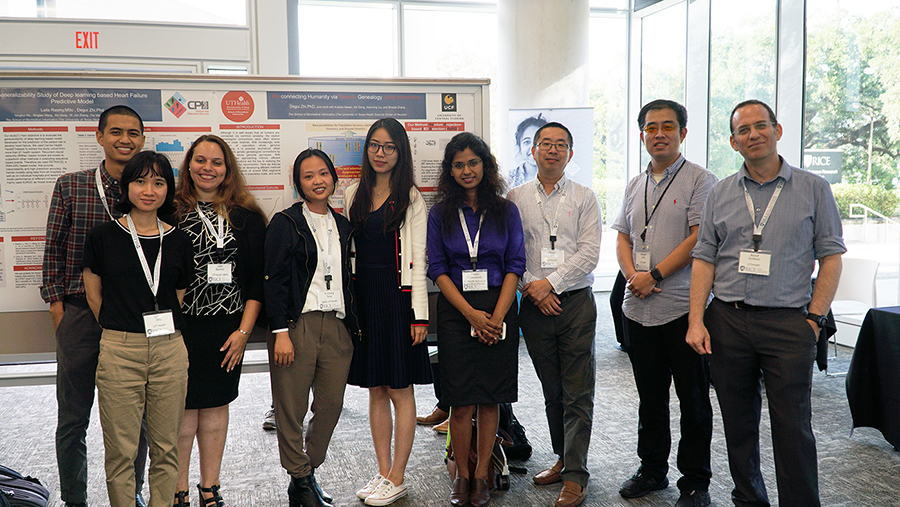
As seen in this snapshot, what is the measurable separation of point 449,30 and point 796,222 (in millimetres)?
6269

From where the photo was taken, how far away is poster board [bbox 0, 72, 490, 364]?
267 centimetres

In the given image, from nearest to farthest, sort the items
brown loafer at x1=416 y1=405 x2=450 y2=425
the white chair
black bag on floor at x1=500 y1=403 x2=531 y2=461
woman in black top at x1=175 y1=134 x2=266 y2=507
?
woman in black top at x1=175 y1=134 x2=266 y2=507, black bag on floor at x1=500 y1=403 x2=531 y2=461, brown loafer at x1=416 y1=405 x2=450 y2=425, the white chair

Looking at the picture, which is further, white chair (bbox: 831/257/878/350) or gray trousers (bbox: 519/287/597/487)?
white chair (bbox: 831/257/878/350)

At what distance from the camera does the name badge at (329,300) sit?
2.41 metres

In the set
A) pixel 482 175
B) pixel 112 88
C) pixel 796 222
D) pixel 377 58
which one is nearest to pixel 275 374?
pixel 482 175

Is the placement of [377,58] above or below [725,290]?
above

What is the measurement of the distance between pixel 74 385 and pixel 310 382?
91cm

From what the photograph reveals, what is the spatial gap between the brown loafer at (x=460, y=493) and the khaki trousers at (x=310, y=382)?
1.97ft

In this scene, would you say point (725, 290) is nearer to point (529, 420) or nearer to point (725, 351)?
point (725, 351)

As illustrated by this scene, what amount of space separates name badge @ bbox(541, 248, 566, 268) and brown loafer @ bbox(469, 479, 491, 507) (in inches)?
39.0

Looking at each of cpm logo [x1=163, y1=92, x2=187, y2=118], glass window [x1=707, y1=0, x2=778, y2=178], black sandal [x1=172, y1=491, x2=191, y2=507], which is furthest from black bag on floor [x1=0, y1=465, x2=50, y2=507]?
glass window [x1=707, y1=0, x2=778, y2=178]

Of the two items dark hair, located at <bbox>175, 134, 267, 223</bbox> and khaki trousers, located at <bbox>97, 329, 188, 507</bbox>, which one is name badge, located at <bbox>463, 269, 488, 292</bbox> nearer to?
dark hair, located at <bbox>175, 134, 267, 223</bbox>

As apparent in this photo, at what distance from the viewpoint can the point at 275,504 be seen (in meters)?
2.63

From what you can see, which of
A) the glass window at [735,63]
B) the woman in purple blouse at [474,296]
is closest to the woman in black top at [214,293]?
the woman in purple blouse at [474,296]
